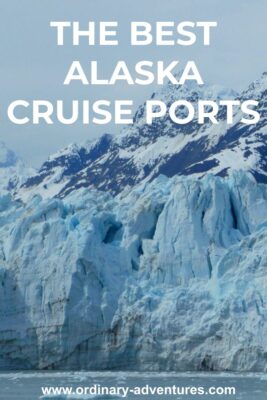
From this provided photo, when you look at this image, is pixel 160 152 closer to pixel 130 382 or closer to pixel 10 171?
pixel 10 171

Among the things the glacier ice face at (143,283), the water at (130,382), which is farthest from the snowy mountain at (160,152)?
the water at (130,382)

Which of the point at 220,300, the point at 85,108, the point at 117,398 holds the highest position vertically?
the point at 85,108

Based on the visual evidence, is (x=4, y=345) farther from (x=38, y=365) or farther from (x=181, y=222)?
(x=181, y=222)

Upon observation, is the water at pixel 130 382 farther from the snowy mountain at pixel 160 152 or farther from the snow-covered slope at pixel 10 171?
the snow-covered slope at pixel 10 171

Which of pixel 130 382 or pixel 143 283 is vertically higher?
pixel 143 283

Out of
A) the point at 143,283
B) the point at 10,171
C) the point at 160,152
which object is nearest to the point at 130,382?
the point at 143,283

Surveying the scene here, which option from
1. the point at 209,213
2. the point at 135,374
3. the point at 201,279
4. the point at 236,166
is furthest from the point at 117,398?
the point at 236,166
